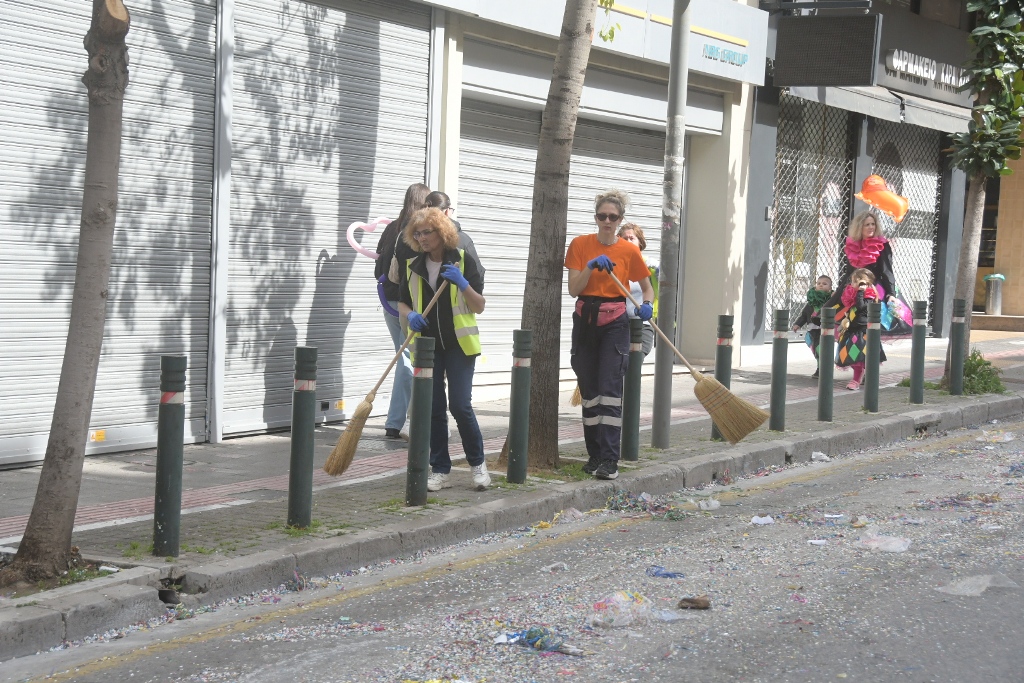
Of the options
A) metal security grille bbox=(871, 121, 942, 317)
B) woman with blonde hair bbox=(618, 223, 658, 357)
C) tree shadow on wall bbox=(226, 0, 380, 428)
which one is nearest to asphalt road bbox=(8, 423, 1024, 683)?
woman with blonde hair bbox=(618, 223, 658, 357)

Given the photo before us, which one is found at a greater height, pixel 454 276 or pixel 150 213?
pixel 150 213

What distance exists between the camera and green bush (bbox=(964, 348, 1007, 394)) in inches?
555

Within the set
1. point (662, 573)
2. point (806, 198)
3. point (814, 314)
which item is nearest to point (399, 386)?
point (662, 573)

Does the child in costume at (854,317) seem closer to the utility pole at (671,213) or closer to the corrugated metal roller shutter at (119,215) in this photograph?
the utility pole at (671,213)

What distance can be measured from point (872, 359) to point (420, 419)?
20.1 feet

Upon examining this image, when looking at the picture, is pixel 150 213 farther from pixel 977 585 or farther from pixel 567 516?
pixel 977 585

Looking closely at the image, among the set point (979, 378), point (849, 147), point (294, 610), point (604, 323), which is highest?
point (849, 147)

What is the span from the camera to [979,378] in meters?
14.2

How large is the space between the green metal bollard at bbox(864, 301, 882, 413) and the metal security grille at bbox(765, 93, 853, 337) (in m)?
5.74

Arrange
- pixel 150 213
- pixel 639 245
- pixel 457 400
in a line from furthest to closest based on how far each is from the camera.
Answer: pixel 639 245 < pixel 150 213 < pixel 457 400

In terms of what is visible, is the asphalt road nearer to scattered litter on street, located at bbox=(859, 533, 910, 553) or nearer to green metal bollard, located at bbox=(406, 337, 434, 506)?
scattered litter on street, located at bbox=(859, 533, 910, 553)

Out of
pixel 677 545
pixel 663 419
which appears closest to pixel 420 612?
pixel 677 545

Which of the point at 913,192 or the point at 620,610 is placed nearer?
the point at 620,610

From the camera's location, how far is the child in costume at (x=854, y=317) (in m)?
14.0
